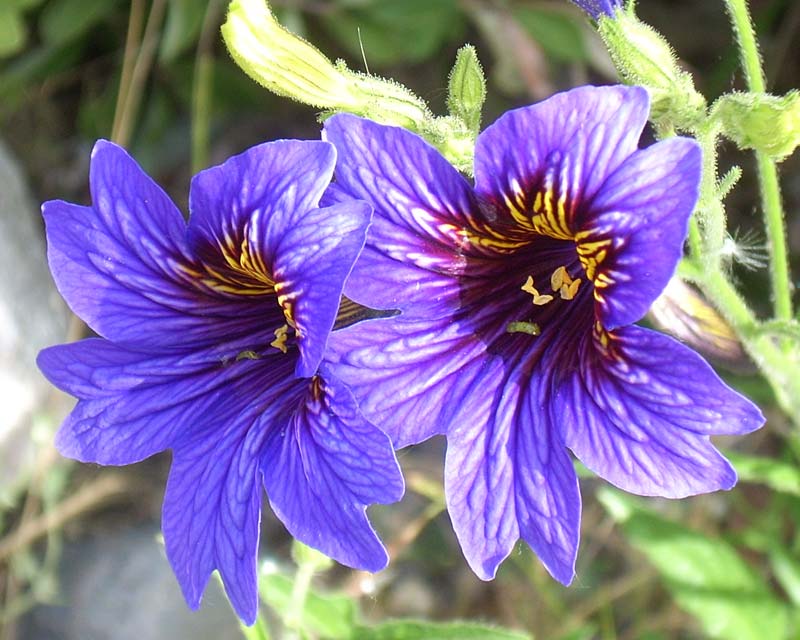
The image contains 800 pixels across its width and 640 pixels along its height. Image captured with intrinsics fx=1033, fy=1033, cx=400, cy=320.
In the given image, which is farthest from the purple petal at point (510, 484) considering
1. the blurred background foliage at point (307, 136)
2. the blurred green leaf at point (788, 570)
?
the blurred background foliage at point (307, 136)

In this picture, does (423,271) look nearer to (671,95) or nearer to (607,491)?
(671,95)

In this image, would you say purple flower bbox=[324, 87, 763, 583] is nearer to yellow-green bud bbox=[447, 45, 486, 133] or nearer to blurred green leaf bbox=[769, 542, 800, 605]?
yellow-green bud bbox=[447, 45, 486, 133]

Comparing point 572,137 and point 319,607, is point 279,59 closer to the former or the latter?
point 572,137

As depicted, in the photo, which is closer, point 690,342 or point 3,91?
point 690,342

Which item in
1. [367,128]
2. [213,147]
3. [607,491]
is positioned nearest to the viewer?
[367,128]

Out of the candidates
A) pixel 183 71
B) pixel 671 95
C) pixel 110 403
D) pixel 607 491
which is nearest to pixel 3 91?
pixel 183 71

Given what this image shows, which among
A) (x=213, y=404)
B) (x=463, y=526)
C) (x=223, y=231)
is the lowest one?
(x=463, y=526)

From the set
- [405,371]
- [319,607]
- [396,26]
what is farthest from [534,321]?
[396,26]
